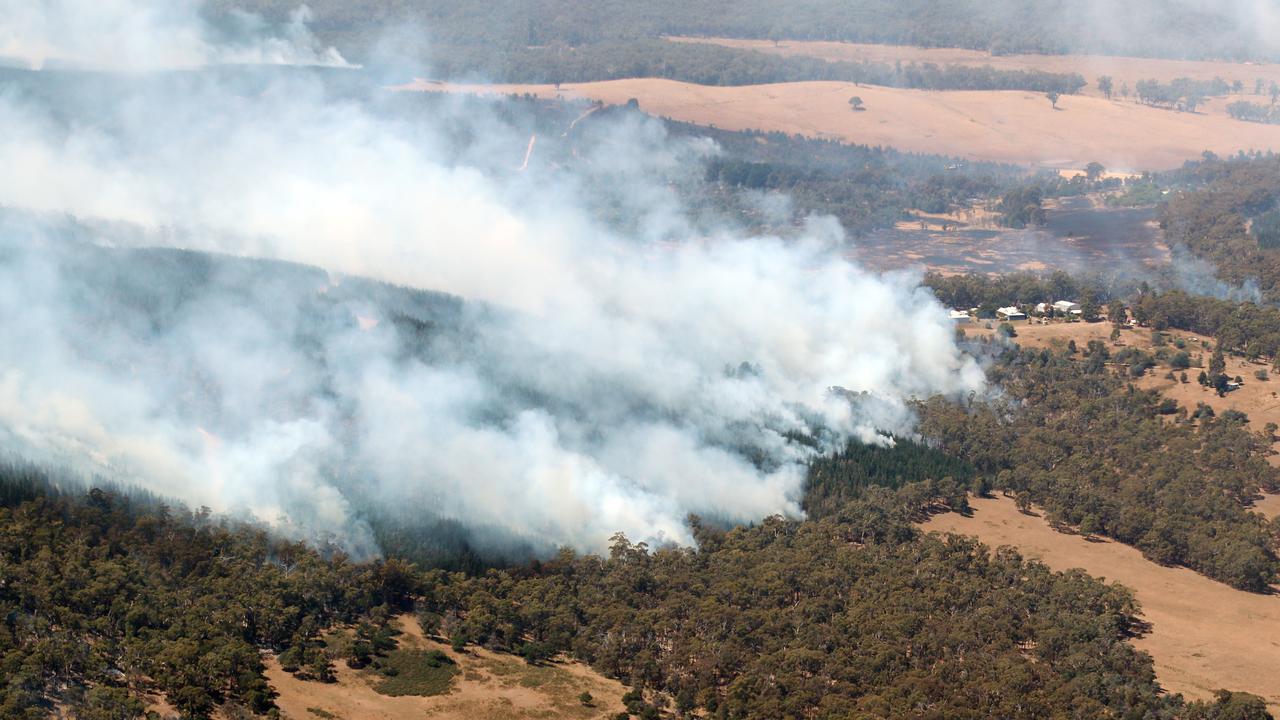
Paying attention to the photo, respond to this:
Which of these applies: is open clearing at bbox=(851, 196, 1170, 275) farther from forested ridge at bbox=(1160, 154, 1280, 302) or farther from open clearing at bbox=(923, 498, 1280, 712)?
open clearing at bbox=(923, 498, 1280, 712)

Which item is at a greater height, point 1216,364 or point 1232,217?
point 1232,217

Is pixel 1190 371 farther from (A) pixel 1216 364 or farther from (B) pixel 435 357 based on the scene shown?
(B) pixel 435 357

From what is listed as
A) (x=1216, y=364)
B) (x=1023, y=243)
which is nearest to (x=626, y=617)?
(x=1216, y=364)

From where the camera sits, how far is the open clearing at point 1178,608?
64938 millimetres

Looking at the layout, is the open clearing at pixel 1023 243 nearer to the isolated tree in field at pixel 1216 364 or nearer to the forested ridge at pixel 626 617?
the isolated tree in field at pixel 1216 364

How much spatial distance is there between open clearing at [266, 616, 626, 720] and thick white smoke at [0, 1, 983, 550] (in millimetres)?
11961

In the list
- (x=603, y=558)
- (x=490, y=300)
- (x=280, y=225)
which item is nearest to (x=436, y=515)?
(x=603, y=558)

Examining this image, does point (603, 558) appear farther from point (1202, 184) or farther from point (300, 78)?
point (1202, 184)

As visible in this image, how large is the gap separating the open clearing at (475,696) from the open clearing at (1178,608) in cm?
2363

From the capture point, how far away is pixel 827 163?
187250 mm

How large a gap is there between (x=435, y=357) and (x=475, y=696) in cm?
3310

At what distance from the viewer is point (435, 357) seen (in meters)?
90.3

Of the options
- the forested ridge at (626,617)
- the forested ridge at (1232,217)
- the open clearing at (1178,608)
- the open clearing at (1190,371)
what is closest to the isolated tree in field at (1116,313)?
the open clearing at (1190,371)

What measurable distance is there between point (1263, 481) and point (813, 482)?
86.9 feet
